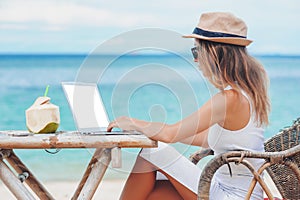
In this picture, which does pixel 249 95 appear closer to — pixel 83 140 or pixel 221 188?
pixel 221 188

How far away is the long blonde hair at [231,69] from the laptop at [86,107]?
0.39 metres

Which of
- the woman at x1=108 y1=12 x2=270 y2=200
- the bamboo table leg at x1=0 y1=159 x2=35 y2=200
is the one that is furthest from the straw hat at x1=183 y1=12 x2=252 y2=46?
the bamboo table leg at x1=0 y1=159 x2=35 y2=200

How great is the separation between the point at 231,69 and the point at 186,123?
26 centimetres

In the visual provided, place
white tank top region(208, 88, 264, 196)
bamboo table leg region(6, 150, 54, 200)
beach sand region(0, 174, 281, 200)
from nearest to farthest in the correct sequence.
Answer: white tank top region(208, 88, 264, 196)
bamboo table leg region(6, 150, 54, 200)
beach sand region(0, 174, 281, 200)

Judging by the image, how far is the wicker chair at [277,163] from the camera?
2.13 metres

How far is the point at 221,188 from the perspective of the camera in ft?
7.85

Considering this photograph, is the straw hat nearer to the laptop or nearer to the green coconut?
the laptop

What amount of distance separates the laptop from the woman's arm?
0.15ft

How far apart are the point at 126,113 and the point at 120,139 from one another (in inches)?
10.2

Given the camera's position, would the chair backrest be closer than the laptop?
No

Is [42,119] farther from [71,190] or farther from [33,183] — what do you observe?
[71,190]

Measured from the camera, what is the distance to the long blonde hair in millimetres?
2367

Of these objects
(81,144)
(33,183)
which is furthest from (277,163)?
(33,183)

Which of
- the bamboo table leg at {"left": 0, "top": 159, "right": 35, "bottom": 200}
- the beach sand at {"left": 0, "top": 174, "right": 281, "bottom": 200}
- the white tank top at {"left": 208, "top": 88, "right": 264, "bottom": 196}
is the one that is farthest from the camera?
the beach sand at {"left": 0, "top": 174, "right": 281, "bottom": 200}
